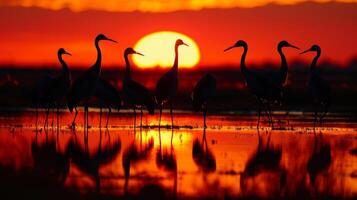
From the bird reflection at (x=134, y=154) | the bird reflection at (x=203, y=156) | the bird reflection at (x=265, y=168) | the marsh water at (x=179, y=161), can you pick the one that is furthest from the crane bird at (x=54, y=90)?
the bird reflection at (x=265, y=168)

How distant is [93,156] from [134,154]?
0.80 metres

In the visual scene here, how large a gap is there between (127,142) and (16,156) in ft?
11.5

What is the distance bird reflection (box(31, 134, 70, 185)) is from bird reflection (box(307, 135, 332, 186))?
12.2 ft

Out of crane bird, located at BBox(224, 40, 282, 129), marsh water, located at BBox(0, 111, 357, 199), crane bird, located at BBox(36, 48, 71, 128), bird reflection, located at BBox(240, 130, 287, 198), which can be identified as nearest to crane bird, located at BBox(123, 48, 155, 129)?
marsh water, located at BBox(0, 111, 357, 199)

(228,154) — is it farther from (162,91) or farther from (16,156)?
(162,91)

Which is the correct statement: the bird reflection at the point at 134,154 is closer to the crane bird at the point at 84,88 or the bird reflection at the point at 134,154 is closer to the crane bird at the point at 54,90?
the crane bird at the point at 84,88

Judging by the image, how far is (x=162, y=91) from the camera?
24.2 metres

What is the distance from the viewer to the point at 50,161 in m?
14.7

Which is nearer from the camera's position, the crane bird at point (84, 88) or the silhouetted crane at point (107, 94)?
the crane bird at point (84, 88)

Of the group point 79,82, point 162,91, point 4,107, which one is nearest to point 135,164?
point 79,82

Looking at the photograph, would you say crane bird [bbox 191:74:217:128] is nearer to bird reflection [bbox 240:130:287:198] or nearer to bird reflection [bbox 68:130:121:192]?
bird reflection [bbox 68:130:121:192]

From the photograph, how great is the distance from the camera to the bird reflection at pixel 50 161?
12.9 meters

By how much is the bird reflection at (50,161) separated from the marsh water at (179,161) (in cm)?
2

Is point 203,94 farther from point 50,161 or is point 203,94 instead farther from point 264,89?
point 50,161
